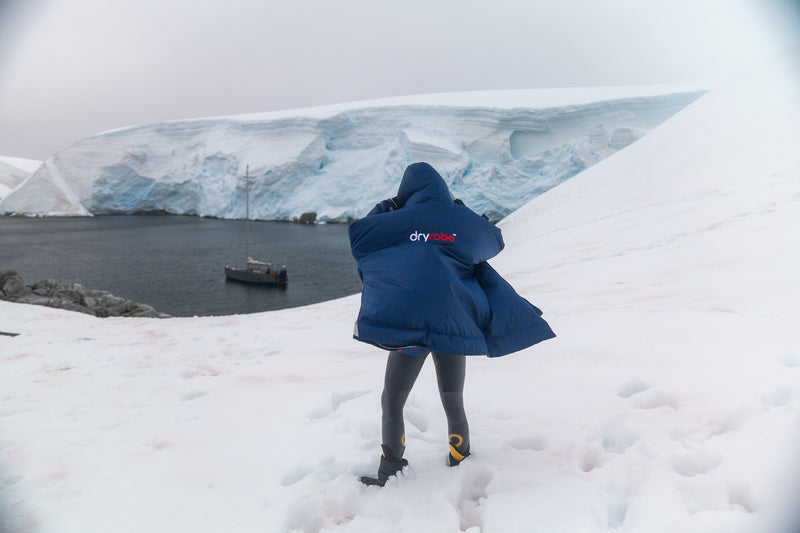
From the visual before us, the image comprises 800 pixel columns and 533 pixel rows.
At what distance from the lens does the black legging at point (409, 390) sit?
1.78m

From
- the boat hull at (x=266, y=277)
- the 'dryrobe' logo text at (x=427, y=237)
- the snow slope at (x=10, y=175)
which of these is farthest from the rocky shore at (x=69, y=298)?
the snow slope at (x=10, y=175)

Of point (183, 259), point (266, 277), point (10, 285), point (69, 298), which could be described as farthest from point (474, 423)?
point (183, 259)

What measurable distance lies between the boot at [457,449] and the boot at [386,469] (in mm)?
223

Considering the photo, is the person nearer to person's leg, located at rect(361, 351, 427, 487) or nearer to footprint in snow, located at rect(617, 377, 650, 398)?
person's leg, located at rect(361, 351, 427, 487)

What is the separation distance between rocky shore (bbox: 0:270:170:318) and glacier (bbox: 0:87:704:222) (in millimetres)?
22715

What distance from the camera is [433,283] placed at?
1.66 metres

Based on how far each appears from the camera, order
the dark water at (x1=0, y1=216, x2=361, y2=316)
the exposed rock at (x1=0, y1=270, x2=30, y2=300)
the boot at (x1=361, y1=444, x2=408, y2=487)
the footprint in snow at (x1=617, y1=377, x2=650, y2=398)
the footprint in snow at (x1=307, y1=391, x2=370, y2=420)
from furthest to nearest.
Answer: the dark water at (x1=0, y1=216, x2=361, y2=316) < the exposed rock at (x1=0, y1=270, x2=30, y2=300) < the footprint in snow at (x1=307, y1=391, x2=370, y2=420) < the footprint in snow at (x1=617, y1=377, x2=650, y2=398) < the boot at (x1=361, y1=444, x2=408, y2=487)

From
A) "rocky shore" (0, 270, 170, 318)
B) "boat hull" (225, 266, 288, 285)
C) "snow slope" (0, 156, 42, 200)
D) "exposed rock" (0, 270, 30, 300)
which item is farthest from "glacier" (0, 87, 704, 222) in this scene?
"snow slope" (0, 156, 42, 200)

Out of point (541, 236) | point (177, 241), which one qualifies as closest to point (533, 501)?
point (541, 236)

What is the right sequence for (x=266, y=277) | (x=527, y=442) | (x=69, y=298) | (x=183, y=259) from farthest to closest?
(x=183, y=259) < (x=266, y=277) < (x=69, y=298) < (x=527, y=442)

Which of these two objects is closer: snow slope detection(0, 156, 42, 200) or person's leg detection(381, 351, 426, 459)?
person's leg detection(381, 351, 426, 459)

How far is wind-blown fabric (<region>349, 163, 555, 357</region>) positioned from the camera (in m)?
1.62

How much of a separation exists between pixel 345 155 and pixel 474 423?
39549 mm

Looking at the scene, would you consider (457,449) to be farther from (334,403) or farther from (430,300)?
(334,403)
